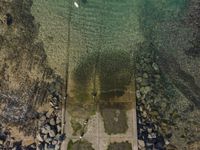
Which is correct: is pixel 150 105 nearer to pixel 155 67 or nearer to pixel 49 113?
pixel 155 67

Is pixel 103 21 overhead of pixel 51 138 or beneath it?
overhead

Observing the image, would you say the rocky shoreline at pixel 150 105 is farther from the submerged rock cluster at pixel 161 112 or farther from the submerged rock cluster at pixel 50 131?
the submerged rock cluster at pixel 50 131

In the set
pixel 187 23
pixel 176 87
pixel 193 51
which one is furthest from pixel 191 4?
pixel 176 87

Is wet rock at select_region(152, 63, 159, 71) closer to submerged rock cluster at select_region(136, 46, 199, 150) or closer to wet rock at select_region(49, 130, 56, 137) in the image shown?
submerged rock cluster at select_region(136, 46, 199, 150)

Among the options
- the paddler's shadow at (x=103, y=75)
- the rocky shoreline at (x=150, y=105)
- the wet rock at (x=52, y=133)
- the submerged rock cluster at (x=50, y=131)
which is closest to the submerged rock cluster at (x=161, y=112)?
the rocky shoreline at (x=150, y=105)

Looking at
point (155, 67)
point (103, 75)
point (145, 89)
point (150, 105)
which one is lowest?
point (150, 105)

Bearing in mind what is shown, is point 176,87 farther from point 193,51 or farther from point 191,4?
point 191,4

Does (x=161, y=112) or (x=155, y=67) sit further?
(x=155, y=67)

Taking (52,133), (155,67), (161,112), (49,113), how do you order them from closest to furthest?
(52,133) → (49,113) → (161,112) → (155,67)

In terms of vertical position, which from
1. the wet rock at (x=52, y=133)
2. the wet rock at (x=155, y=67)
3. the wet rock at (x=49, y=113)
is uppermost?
the wet rock at (x=155, y=67)

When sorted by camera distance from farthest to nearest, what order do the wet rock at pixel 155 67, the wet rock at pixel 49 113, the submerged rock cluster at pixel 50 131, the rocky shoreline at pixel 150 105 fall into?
1. the wet rock at pixel 155 67
2. the wet rock at pixel 49 113
3. the rocky shoreline at pixel 150 105
4. the submerged rock cluster at pixel 50 131

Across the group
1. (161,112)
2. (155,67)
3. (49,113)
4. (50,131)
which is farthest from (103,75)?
(50,131)
